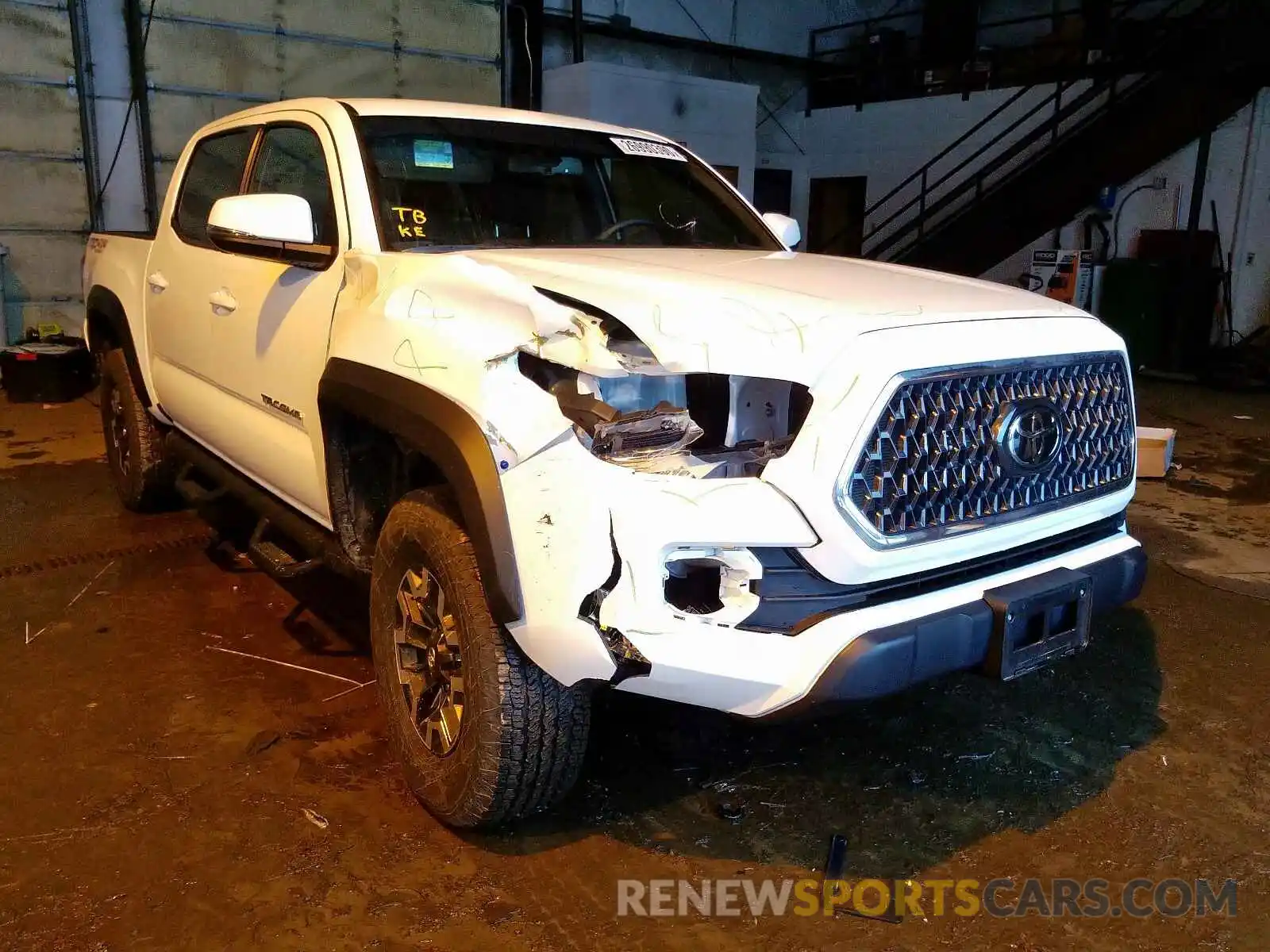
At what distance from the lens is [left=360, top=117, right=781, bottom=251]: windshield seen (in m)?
2.90

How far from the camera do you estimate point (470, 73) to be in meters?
11.5

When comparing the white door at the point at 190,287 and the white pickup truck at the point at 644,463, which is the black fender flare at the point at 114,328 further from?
the white pickup truck at the point at 644,463

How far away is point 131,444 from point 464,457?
3261 mm

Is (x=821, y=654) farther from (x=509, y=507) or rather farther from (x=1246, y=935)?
(x=1246, y=935)

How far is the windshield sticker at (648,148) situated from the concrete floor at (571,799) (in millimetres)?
1954

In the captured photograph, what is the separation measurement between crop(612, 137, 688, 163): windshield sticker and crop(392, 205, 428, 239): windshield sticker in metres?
0.97

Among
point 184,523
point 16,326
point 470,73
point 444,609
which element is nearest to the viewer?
point 444,609

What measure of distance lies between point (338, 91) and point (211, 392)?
8.39 meters

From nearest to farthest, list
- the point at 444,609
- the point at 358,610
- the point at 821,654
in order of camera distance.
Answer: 1. the point at 821,654
2. the point at 444,609
3. the point at 358,610

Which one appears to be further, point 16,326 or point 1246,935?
point 16,326

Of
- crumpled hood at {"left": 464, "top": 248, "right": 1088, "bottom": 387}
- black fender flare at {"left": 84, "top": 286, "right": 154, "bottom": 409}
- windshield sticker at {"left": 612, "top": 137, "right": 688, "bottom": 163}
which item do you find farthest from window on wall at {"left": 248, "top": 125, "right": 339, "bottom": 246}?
black fender flare at {"left": 84, "top": 286, "right": 154, "bottom": 409}

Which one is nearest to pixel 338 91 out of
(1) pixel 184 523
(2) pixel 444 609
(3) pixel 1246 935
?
(1) pixel 184 523

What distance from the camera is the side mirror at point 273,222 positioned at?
8.64ft

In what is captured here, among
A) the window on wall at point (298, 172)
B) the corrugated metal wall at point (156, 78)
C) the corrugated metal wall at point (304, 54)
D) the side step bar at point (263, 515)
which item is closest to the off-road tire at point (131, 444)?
the side step bar at point (263, 515)
